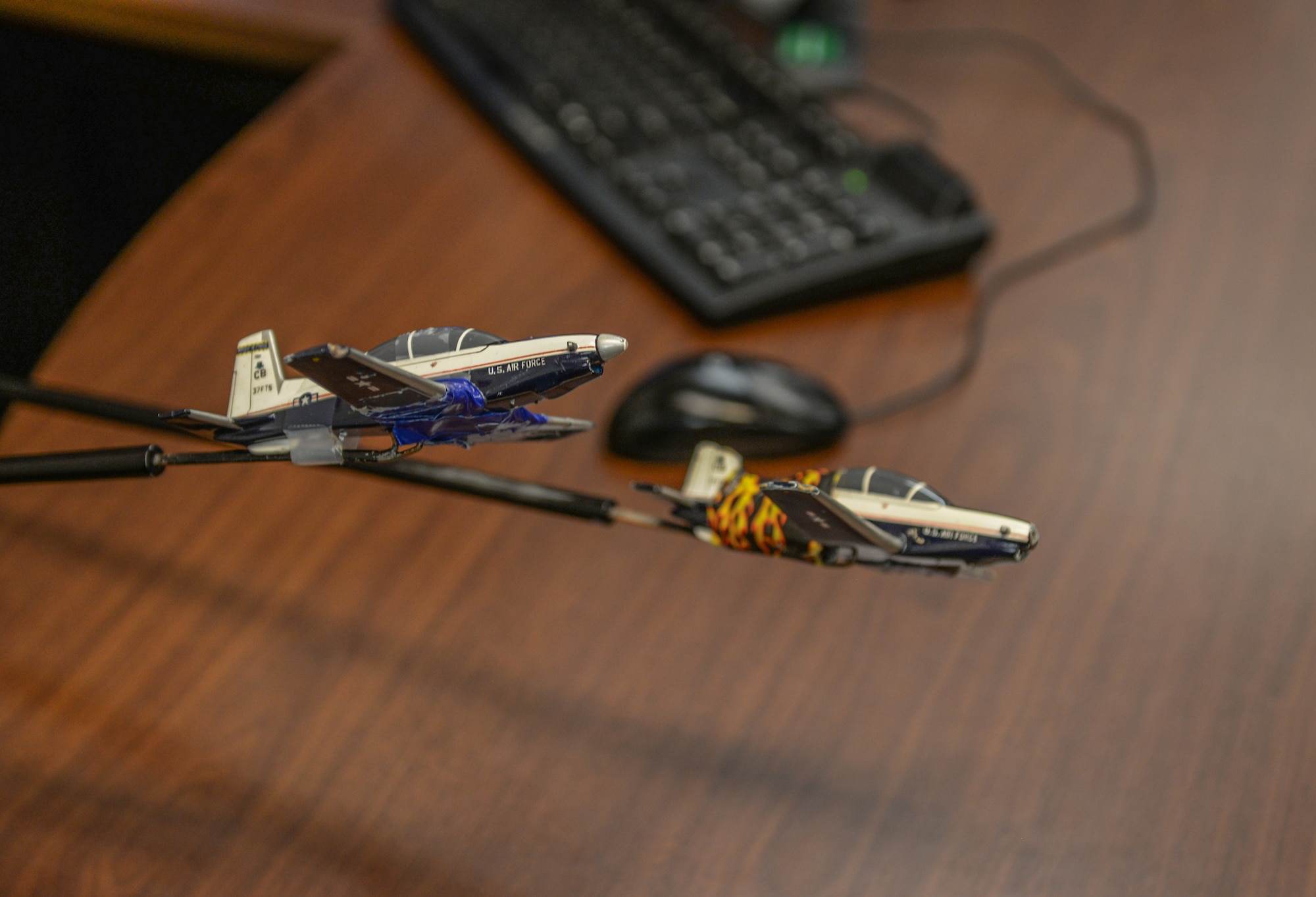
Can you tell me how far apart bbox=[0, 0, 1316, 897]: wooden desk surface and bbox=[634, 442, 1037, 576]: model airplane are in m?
0.16

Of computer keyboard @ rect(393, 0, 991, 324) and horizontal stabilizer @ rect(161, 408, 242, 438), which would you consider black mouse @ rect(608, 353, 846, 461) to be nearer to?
computer keyboard @ rect(393, 0, 991, 324)

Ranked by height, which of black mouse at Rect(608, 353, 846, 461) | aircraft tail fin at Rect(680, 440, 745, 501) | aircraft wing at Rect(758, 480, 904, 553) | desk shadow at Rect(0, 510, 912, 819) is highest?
black mouse at Rect(608, 353, 846, 461)

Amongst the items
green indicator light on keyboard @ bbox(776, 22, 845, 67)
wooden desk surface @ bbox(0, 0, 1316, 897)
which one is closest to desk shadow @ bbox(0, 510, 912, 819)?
wooden desk surface @ bbox(0, 0, 1316, 897)

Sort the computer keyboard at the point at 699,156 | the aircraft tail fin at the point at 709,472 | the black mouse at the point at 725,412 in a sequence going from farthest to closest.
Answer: the computer keyboard at the point at 699,156
the black mouse at the point at 725,412
the aircraft tail fin at the point at 709,472

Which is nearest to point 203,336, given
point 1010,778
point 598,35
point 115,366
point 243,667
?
point 115,366

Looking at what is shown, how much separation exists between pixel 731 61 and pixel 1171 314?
369 mm

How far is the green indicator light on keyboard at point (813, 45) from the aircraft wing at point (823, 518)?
65 centimetres

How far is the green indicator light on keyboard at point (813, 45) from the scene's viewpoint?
84cm

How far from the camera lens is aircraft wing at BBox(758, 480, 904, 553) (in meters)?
0.27

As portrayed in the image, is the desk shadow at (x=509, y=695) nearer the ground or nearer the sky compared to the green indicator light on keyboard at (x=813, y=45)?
nearer the ground

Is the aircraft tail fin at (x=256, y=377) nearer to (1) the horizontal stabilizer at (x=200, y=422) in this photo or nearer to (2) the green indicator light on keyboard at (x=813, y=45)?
(1) the horizontal stabilizer at (x=200, y=422)

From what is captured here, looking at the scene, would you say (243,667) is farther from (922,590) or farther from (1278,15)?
(1278,15)

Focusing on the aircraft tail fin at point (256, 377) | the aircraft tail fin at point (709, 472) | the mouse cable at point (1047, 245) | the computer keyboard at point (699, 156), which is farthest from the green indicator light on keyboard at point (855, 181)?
the aircraft tail fin at point (256, 377)

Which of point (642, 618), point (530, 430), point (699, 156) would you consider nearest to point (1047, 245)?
point (699, 156)
